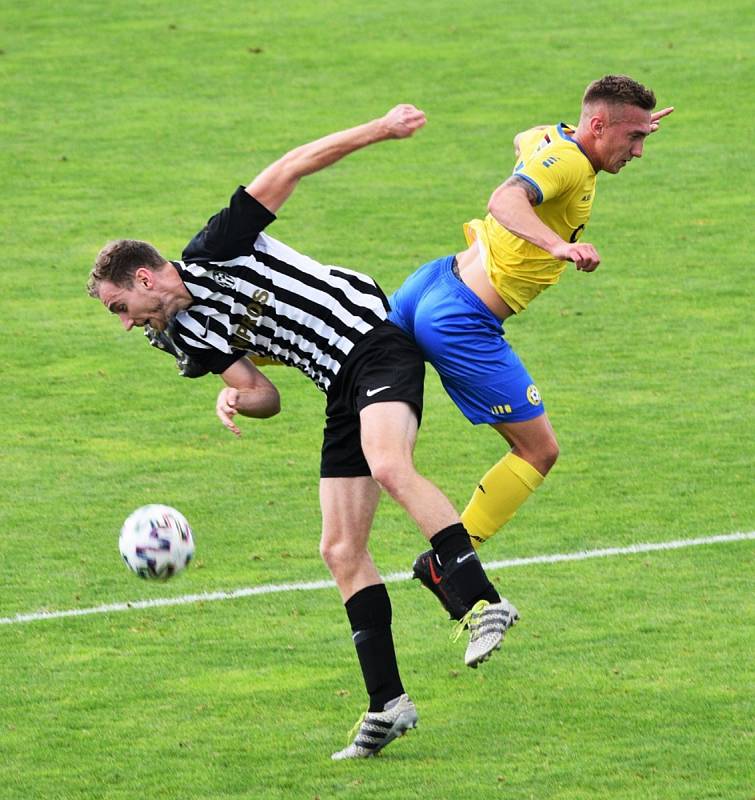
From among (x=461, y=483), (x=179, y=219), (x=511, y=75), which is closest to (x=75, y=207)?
(x=179, y=219)

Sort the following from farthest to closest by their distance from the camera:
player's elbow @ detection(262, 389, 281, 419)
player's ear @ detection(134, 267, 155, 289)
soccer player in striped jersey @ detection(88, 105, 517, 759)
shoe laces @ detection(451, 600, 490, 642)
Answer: player's elbow @ detection(262, 389, 281, 419)
player's ear @ detection(134, 267, 155, 289)
soccer player in striped jersey @ detection(88, 105, 517, 759)
shoe laces @ detection(451, 600, 490, 642)

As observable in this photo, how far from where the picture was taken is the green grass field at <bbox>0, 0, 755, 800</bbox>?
7613 mm

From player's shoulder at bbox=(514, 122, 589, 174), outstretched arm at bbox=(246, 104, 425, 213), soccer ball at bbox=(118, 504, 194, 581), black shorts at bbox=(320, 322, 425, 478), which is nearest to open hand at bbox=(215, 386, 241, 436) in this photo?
black shorts at bbox=(320, 322, 425, 478)

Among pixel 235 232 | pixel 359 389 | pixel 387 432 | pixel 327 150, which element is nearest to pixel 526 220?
pixel 327 150

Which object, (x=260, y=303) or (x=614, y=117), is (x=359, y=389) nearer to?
(x=260, y=303)

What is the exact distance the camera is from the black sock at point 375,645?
742 cm

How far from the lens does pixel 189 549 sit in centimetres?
805

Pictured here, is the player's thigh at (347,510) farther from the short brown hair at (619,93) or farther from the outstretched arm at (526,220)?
the short brown hair at (619,93)

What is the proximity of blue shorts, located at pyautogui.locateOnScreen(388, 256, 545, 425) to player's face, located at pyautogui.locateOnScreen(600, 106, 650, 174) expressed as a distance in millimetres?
930

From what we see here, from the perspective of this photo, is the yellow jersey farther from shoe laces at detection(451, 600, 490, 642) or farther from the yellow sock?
shoe laces at detection(451, 600, 490, 642)

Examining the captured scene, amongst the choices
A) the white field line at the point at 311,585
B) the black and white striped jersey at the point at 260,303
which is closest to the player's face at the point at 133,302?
the black and white striped jersey at the point at 260,303

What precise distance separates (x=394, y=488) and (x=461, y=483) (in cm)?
462

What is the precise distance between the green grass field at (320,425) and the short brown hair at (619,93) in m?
2.64

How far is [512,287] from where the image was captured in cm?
851
